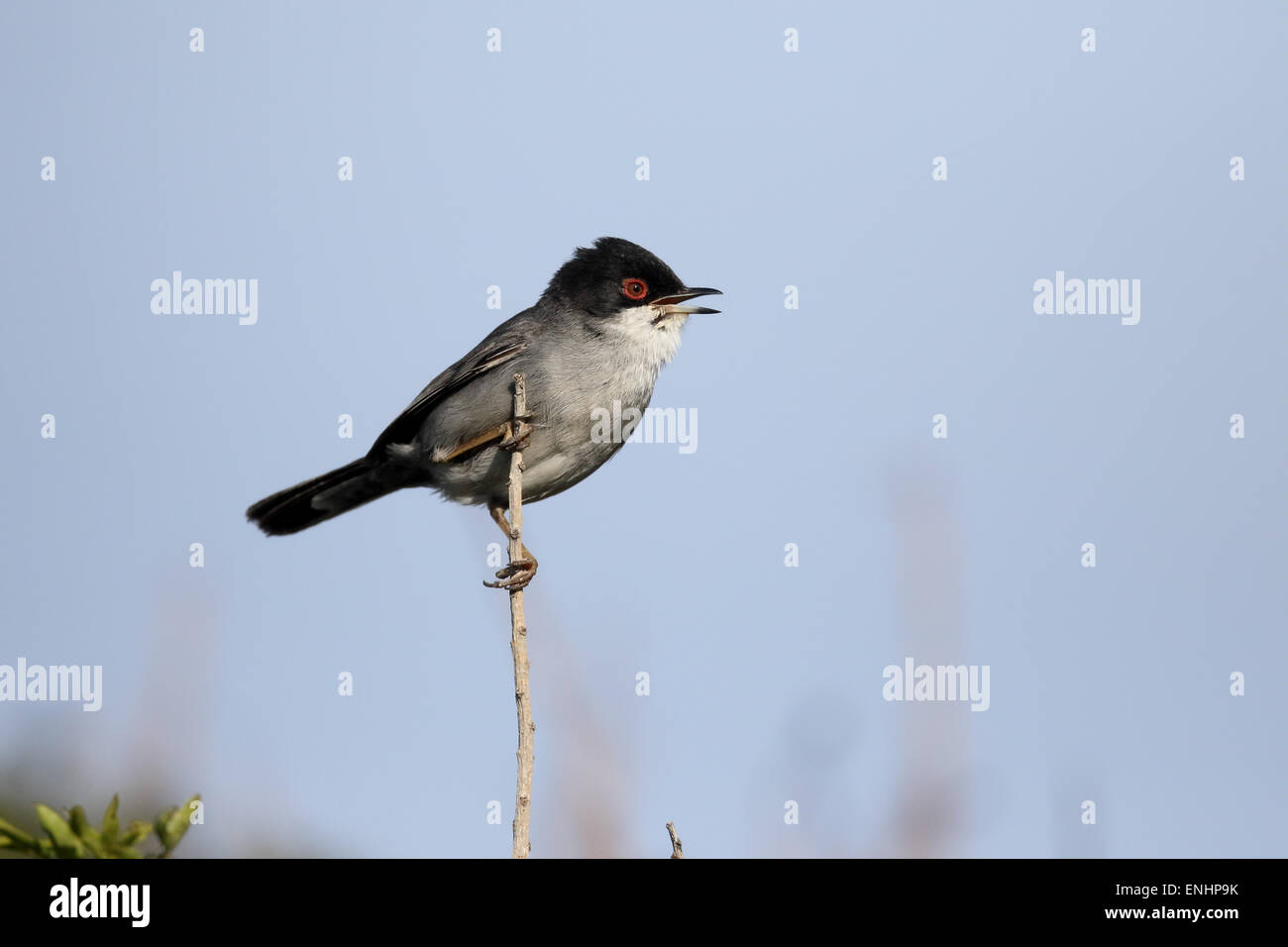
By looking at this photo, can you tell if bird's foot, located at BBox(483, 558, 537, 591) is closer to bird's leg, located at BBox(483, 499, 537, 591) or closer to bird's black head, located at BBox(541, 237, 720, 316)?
bird's leg, located at BBox(483, 499, 537, 591)

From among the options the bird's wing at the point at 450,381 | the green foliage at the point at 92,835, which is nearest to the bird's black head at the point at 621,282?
the bird's wing at the point at 450,381

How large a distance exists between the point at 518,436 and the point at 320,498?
76.2 inches

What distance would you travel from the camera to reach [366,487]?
735 cm

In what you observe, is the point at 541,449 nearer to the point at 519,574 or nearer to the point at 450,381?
the point at 519,574

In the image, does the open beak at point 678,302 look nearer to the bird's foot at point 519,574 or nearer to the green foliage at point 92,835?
the bird's foot at point 519,574

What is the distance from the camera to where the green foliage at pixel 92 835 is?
1500 mm

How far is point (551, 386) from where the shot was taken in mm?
6195

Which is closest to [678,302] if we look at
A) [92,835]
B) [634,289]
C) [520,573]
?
[634,289]

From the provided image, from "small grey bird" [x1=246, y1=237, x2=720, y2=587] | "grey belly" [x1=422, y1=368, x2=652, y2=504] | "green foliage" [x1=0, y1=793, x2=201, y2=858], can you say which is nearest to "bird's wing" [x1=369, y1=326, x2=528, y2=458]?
"small grey bird" [x1=246, y1=237, x2=720, y2=587]
